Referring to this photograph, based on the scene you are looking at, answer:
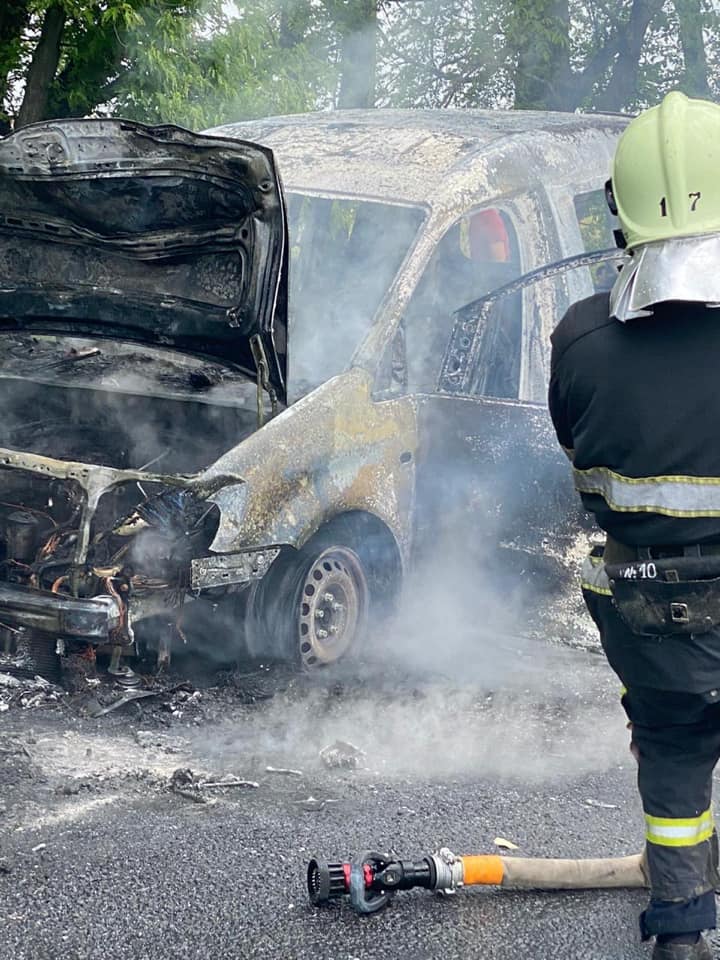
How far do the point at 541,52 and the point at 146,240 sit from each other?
1027cm

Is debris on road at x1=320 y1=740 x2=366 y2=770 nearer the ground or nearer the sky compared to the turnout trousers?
nearer the ground

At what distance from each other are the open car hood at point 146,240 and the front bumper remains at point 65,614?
48.2 inches

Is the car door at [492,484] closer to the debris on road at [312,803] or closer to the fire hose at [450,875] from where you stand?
the debris on road at [312,803]

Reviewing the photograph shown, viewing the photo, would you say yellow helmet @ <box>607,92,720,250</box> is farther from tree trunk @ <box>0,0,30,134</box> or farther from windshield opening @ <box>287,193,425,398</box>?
tree trunk @ <box>0,0,30,134</box>

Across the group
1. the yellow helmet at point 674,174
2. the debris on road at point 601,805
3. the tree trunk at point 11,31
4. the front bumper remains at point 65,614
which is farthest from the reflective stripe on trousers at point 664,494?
the tree trunk at point 11,31

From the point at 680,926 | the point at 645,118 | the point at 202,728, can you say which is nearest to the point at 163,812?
the point at 202,728

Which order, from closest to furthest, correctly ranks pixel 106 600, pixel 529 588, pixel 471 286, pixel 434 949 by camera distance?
pixel 434 949
pixel 106 600
pixel 529 588
pixel 471 286

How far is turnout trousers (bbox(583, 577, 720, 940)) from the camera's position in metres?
3.00

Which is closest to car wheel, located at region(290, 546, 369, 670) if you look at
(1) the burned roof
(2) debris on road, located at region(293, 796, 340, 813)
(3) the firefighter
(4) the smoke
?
(4) the smoke

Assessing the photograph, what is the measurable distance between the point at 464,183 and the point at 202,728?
278 cm

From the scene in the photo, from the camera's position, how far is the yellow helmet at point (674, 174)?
2832 millimetres

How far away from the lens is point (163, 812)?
160 inches

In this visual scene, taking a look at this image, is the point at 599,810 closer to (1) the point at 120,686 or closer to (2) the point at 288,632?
(2) the point at 288,632

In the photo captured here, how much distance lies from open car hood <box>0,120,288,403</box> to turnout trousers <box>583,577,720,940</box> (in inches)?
102
